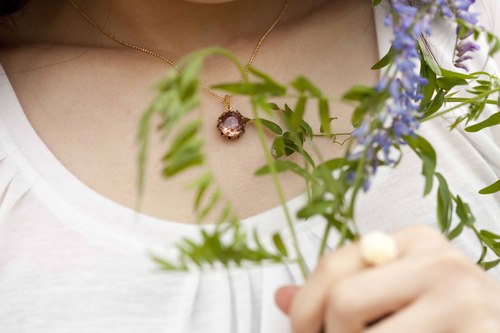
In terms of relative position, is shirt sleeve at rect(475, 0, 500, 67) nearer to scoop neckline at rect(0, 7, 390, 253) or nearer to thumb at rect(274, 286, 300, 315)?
scoop neckline at rect(0, 7, 390, 253)

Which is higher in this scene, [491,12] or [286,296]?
[491,12]

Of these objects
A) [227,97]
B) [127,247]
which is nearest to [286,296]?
[127,247]

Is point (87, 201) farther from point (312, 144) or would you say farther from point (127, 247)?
point (312, 144)

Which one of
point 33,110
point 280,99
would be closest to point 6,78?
point 33,110

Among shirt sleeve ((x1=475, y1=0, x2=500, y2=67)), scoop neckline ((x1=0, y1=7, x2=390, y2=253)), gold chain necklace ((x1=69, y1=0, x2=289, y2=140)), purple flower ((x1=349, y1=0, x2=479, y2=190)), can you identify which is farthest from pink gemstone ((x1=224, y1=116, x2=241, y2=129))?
purple flower ((x1=349, y1=0, x2=479, y2=190))

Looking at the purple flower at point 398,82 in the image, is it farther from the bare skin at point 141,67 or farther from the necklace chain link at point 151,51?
the necklace chain link at point 151,51

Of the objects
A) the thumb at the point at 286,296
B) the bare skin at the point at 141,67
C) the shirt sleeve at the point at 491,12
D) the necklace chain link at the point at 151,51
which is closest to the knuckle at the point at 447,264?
the thumb at the point at 286,296

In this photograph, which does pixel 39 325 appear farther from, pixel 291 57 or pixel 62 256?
pixel 291 57
